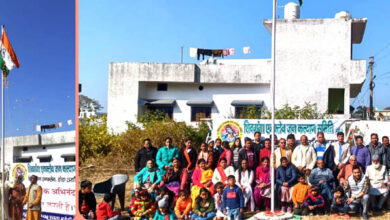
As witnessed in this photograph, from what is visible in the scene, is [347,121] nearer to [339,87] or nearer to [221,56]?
[339,87]

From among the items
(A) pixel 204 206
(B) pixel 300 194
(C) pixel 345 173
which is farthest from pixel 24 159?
(C) pixel 345 173

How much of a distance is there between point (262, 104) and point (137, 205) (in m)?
11.7

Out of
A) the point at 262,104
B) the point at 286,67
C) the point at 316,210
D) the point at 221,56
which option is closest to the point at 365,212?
the point at 316,210

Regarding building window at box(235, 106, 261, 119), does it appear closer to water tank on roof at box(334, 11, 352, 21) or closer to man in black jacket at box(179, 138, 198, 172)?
water tank on roof at box(334, 11, 352, 21)

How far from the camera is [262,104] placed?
17359 millimetres

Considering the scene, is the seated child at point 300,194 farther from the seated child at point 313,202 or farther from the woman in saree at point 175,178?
the woman in saree at point 175,178

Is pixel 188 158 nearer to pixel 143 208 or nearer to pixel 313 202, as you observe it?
pixel 143 208

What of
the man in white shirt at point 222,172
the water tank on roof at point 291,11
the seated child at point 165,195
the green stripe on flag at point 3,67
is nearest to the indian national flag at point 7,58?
the green stripe on flag at point 3,67

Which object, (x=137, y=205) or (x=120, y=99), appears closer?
(x=137, y=205)

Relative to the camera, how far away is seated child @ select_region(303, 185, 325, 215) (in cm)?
629

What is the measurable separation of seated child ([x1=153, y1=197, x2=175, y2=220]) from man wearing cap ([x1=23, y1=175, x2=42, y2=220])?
1.57 meters

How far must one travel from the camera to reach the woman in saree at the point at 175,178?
21.5ft

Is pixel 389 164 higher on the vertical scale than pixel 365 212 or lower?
higher

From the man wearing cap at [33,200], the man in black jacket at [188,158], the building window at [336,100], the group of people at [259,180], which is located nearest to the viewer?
the man wearing cap at [33,200]
